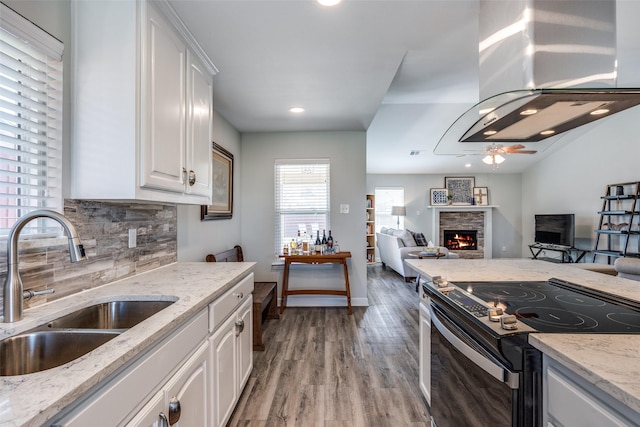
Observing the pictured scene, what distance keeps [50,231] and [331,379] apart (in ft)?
6.54

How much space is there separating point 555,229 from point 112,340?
8024 millimetres

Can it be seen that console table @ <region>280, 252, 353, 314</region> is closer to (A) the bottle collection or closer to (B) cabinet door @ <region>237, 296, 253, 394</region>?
(A) the bottle collection

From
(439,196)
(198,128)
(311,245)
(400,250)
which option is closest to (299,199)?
(311,245)

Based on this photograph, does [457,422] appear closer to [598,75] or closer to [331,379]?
[331,379]

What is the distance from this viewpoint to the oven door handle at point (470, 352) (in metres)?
0.96

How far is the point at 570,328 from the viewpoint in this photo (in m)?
0.97

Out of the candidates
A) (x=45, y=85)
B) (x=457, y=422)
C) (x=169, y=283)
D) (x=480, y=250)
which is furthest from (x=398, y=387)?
(x=480, y=250)

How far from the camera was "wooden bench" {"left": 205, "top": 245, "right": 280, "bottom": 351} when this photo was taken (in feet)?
9.34

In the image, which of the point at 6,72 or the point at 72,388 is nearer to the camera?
the point at 72,388

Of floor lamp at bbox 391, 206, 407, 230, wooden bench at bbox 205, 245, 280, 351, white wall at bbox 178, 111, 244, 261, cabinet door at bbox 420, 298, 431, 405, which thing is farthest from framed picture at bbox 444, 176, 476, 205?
cabinet door at bbox 420, 298, 431, 405

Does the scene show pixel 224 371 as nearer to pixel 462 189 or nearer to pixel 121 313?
pixel 121 313

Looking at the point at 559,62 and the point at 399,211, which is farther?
the point at 399,211

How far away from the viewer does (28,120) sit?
4.09 ft

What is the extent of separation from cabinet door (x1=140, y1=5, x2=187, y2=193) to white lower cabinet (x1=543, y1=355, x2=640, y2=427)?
66.1 inches
